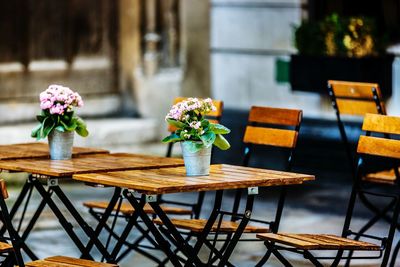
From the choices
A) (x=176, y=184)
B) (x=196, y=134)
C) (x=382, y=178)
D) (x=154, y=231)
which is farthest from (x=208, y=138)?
(x=382, y=178)

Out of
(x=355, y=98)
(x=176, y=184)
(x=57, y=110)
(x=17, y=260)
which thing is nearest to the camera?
(x=176, y=184)

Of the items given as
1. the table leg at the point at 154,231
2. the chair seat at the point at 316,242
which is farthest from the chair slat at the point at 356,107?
the table leg at the point at 154,231

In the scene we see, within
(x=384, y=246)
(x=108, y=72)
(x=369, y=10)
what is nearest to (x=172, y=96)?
(x=108, y=72)

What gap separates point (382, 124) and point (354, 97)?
184cm

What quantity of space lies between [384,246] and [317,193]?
13.6 ft

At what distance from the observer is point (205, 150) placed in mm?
6254

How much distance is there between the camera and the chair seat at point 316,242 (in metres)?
→ 6.29

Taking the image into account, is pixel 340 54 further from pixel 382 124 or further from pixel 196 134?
pixel 196 134

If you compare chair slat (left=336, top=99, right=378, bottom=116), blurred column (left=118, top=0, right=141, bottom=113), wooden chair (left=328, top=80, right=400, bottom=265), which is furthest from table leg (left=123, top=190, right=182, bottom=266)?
blurred column (left=118, top=0, right=141, bottom=113)

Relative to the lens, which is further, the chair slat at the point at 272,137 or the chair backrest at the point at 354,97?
the chair backrest at the point at 354,97

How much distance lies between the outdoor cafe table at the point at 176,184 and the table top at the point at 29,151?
3.01 ft

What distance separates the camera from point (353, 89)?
8.65 metres

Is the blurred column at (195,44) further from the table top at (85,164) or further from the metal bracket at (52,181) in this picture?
the metal bracket at (52,181)

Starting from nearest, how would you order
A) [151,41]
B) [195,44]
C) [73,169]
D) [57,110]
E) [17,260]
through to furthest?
[17,260], [73,169], [57,110], [151,41], [195,44]
